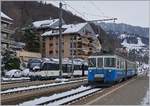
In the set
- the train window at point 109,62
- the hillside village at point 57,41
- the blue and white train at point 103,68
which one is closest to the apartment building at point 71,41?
the hillside village at point 57,41

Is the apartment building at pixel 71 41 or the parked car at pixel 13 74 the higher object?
the apartment building at pixel 71 41

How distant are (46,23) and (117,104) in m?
98.2

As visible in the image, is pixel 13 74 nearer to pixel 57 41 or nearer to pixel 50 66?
pixel 50 66

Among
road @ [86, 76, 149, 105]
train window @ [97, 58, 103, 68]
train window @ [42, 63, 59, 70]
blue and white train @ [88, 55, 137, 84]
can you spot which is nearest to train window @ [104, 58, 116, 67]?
blue and white train @ [88, 55, 137, 84]

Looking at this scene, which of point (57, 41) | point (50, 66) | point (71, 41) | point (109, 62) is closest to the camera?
point (109, 62)

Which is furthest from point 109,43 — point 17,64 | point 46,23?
point 46,23

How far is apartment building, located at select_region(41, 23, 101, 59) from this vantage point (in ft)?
320

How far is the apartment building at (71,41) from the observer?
97438 mm

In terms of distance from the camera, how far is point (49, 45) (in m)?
105

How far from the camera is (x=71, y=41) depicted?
9631 cm

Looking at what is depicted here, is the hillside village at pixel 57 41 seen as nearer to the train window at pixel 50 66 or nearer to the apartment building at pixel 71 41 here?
the apartment building at pixel 71 41

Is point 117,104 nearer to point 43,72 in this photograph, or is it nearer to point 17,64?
point 43,72

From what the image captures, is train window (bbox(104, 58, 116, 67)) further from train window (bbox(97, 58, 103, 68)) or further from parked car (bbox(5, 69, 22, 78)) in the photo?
parked car (bbox(5, 69, 22, 78))

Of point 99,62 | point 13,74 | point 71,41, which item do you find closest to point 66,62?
point 13,74
